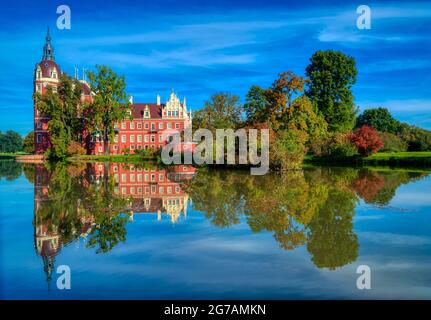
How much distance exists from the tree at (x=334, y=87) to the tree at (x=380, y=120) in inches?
943

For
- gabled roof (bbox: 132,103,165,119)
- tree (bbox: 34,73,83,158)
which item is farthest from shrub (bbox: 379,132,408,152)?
tree (bbox: 34,73,83,158)

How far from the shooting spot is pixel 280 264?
277 inches

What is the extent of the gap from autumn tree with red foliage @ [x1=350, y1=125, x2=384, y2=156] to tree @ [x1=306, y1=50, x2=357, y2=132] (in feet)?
24.5

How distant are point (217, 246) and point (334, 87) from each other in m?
42.0

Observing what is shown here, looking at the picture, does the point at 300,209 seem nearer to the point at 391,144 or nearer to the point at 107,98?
the point at 391,144

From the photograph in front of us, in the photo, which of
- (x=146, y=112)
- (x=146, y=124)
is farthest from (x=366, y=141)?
(x=146, y=112)

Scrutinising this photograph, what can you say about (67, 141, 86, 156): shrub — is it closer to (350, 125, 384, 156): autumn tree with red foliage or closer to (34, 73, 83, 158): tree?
(34, 73, 83, 158): tree

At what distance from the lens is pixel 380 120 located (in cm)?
7044

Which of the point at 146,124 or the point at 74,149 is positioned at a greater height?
the point at 146,124

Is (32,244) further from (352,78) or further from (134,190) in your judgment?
(352,78)

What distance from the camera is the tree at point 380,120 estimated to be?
6906 cm

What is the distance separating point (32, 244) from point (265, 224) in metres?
5.16

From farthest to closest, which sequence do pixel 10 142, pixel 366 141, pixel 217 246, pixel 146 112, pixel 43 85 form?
pixel 10 142 → pixel 146 112 → pixel 43 85 → pixel 366 141 → pixel 217 246
